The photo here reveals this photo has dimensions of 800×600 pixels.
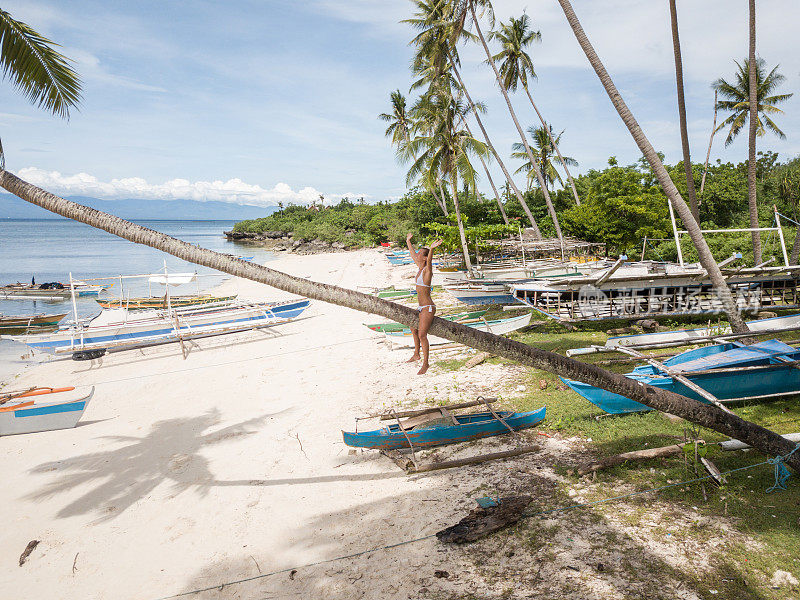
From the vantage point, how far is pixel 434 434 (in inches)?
324

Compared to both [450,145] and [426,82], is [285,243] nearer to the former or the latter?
[426,82]

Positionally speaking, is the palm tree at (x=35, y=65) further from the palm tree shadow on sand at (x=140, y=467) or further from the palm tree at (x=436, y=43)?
the palm tree at (x=436, y=43)

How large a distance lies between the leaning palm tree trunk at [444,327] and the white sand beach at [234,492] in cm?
289

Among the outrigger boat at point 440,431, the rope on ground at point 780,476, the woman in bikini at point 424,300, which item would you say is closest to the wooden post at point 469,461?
the outrigger boat at point 440,431

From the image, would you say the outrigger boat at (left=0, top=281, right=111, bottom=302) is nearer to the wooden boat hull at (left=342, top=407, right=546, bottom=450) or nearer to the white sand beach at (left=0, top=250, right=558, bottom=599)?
the white sand beach at (left=0, top=250, right=558, bottom=599)

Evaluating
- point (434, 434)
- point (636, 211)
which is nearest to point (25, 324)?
point (434, 434)

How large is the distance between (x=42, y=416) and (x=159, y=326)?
25.9 ft

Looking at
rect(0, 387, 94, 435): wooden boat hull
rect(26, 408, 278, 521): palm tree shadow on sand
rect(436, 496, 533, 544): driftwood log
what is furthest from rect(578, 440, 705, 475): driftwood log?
rect(0, 387, 94, 435): wooden boat hull

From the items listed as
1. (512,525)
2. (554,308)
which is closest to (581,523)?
(512,525)

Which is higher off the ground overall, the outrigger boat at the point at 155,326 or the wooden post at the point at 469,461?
the outrigger boat at the point at 155,326

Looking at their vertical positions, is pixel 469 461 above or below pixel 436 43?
below

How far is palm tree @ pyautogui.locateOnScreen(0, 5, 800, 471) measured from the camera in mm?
4168

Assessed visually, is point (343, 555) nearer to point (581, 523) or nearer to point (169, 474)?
point (581, 523)

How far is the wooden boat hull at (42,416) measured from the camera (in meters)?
10.5
